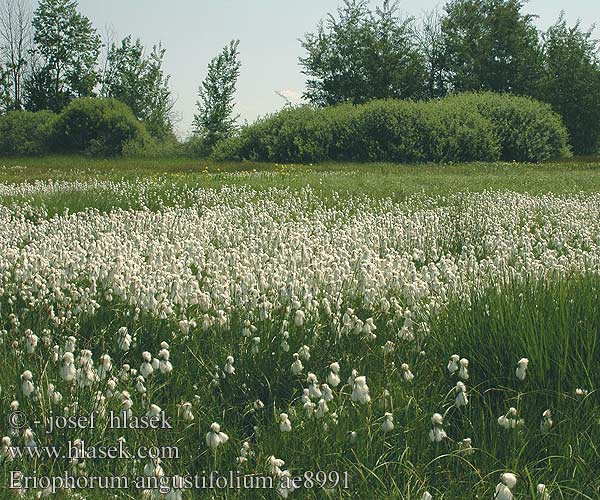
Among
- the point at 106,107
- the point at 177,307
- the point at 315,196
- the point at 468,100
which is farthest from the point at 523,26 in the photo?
the point at 177,307

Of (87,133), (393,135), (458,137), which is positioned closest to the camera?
(458,137)

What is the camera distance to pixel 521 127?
3609 centimetres

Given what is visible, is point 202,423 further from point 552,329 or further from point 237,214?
point 237,214

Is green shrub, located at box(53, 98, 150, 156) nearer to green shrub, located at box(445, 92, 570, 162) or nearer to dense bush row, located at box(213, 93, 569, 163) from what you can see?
dense bush row, located at box(213, 93, 569, 163)

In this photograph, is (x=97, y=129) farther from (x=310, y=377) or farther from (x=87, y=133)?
(x=310, y=377)

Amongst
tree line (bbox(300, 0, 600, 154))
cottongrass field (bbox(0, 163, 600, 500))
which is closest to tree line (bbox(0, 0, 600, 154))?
tree line (bbox(300, 0, 600, 154))

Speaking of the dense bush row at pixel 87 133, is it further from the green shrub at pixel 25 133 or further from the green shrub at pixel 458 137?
the green shrub at pixel 458 137

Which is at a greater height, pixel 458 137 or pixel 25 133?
pixel 25 133

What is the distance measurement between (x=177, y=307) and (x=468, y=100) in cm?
3537

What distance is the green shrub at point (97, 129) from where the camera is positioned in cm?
4191

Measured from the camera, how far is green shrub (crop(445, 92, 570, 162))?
36.0m
